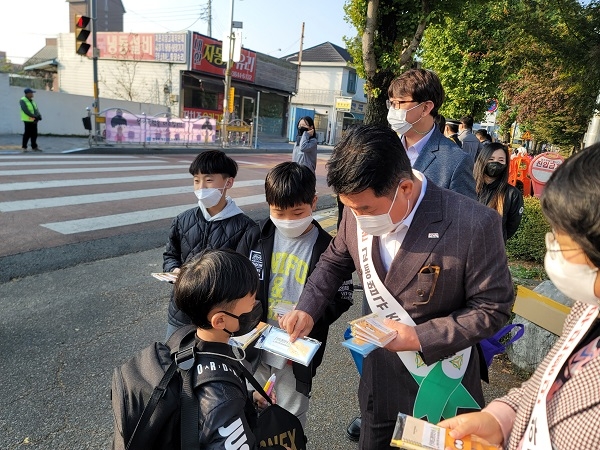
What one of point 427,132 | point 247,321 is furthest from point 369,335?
point 427,132

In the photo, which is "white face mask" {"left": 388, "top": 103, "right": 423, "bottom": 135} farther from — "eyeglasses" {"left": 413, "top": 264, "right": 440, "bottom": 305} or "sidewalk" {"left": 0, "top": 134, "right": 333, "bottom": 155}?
"sidewalk" {"left": 0, "top": 134, "right": 333, "bottom": 155}

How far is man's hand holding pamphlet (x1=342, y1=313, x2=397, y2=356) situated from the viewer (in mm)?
1361

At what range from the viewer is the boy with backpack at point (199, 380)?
1.18 metres

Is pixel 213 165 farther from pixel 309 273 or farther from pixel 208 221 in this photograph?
pixel 309 273

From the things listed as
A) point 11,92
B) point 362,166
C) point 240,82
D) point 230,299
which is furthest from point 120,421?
point 240,82

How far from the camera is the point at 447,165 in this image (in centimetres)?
255

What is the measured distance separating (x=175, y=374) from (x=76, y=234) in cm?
519

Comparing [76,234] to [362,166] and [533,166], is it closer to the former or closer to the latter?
[362,166]

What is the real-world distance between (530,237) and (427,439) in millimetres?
5155

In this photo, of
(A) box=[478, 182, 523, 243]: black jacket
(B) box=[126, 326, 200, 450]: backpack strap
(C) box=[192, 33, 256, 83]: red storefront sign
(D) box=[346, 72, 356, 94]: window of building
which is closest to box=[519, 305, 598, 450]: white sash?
(B) box=[126, 326, 200, 450]: backpack strap

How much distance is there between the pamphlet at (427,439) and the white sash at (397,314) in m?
0.28

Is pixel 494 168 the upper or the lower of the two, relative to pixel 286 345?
upper

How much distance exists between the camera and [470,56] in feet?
43.5

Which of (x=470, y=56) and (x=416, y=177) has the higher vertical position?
(x=470, y=56)
